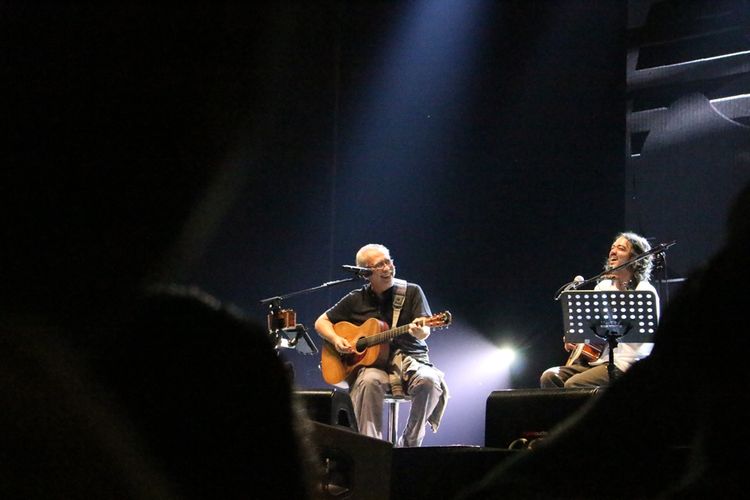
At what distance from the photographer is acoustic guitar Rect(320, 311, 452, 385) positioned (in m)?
4.74

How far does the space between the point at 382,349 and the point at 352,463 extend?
8.97 ft

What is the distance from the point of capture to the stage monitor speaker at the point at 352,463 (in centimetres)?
200

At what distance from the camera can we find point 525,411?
296 cm

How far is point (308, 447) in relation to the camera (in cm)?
48

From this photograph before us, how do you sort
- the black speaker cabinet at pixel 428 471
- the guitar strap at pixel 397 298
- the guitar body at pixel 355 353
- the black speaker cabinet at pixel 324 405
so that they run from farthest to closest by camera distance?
1. the guitar strap at pixel 397 298
2. the guitar body at pixel 355 353
3. the black speaker cabinet at pixel 324 405
4. the black speaker cabinet at pixel 428 471

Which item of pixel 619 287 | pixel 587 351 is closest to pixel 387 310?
pixel 587 351

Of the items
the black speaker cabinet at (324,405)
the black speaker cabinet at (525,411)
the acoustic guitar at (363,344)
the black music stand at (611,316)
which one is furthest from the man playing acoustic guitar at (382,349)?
the black speaker cabinet at (525,411)

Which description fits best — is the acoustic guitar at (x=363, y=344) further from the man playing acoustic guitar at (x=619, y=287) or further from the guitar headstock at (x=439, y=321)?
the man playing acoustic guitar at (x=619, y=287)

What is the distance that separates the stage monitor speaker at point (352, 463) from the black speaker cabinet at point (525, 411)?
0.96 meters

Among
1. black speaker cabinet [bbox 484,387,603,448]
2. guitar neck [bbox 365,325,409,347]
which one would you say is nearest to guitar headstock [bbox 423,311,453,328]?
guitar neck [bbox 365,325,409,347]

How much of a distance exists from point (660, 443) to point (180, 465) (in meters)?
0.27

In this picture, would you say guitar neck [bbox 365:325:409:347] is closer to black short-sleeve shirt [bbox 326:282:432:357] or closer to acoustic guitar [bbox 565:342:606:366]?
black short-sleeve shirt [bbox 326:282:432:357]

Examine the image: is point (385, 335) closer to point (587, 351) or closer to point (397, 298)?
point (397, 298)

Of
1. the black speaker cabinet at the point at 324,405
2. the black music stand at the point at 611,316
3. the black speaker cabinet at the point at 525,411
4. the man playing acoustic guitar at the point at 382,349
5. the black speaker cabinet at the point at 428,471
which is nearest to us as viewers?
the black speaker cabinet at the point at 428,471
